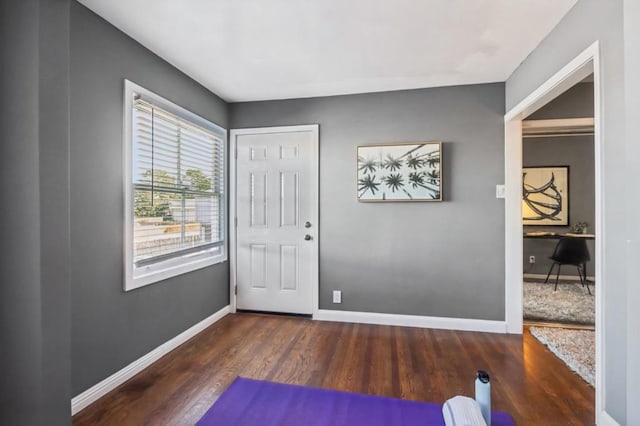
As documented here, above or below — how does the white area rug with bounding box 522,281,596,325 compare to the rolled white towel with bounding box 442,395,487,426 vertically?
below

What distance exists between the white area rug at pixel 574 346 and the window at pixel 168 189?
10.4 feet

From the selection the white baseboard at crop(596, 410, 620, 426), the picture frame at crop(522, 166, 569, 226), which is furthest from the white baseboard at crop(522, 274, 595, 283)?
the white baseboard at crop(596, 410, 620, 426)

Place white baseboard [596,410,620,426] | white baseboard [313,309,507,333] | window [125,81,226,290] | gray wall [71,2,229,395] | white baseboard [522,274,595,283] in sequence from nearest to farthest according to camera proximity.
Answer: white baseboard [596,410,620,426]
gray wall [71,2,229,395]
window [125,81,226,290]
white baseboard [313,309,507,333]
white baseboard [522,274,595,283]

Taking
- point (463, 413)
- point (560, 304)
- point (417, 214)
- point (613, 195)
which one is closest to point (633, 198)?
point (613, 195)

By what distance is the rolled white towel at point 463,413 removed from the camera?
1.25 m

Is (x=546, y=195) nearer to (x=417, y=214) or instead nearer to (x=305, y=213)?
(x=417, y=214)

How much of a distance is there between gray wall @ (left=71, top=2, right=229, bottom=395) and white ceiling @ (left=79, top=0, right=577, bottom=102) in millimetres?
207

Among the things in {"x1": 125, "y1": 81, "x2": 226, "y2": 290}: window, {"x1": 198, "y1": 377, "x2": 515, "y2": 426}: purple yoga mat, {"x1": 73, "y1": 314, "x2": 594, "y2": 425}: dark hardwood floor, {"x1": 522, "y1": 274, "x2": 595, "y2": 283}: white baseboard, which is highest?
{"x1": 125, "y1": 81, "x2": 226, "y2": 290}: window

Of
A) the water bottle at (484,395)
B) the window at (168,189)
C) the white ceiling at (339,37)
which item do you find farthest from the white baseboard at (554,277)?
the window at (168,189)

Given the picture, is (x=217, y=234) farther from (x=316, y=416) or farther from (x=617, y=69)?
(x=617, y=69)

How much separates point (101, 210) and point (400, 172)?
2533 mm

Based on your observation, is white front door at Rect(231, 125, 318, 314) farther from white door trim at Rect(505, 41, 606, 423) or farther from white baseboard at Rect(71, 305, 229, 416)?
white door trim at Rect(505, 41, 606, 423)

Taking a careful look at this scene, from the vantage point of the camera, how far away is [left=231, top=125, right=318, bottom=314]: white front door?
127 inches

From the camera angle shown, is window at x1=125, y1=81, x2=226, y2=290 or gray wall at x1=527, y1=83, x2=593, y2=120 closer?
window at x1=125, y1=81, x2=226, y2=290
